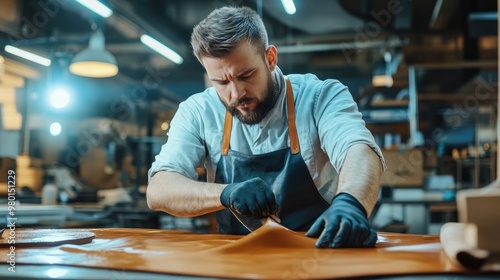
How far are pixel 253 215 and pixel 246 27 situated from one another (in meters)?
0.68

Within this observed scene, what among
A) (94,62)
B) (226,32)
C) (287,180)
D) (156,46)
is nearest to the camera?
(226,32)

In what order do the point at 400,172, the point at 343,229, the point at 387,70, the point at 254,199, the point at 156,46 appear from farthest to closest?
1. the point at 387,70
2. the point at 156,46
3. the point at 400,172
4. the point at 254,199
5. the point at 343,229

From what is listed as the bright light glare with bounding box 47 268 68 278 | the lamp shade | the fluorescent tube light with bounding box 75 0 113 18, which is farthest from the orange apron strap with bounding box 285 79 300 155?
the lamp shade

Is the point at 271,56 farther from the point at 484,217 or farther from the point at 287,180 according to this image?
the point at 484,217

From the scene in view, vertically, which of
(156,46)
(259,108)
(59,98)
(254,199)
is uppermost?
(156,46)

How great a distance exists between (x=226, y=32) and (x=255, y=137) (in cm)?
41

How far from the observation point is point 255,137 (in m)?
1.98

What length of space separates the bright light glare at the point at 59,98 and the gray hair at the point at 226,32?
4481 mm

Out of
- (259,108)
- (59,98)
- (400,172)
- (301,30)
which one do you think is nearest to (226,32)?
(259,108)

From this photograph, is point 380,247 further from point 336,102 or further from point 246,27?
point 246,27

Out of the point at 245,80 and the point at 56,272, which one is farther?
the point at 245,80

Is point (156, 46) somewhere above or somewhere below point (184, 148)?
above

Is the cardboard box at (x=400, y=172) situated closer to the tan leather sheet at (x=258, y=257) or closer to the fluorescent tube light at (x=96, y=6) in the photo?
the fluorescent tube light at (x=96, y=6)

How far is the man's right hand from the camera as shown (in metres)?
1.44
